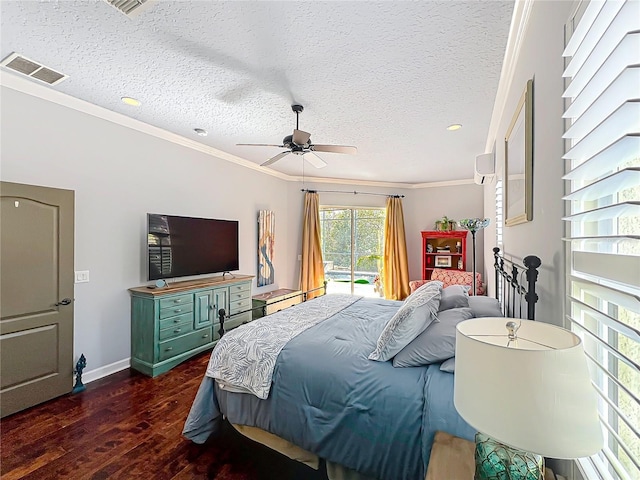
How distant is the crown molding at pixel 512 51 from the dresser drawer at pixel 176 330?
389 cm

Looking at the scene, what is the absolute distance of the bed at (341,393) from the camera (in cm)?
148

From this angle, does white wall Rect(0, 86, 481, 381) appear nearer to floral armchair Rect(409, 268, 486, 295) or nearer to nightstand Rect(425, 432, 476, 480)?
nightstand Rect(425, 432, 476, 480)

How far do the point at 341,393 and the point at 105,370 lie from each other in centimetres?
287

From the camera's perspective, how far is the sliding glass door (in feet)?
21.2

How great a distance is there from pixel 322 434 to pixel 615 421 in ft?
4.39

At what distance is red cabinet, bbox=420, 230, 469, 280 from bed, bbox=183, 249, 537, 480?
3.71m

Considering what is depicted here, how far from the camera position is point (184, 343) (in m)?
3.53

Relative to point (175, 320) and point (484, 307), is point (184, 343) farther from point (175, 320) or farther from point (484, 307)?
point (484, 307)

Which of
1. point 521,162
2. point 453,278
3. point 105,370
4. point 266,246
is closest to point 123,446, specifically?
point 105,370

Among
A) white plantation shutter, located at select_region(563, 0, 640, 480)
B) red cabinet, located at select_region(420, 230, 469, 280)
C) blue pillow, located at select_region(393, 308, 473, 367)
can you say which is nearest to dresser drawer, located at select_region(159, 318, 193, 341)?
blue pillow, located at select_region(393, 308, 473, 367)

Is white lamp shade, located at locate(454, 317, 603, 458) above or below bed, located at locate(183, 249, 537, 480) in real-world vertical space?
above

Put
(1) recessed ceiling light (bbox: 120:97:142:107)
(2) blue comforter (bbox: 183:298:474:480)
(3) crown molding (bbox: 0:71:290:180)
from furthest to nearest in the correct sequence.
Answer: (1) recessed ceiling light (bbox: 120:97:142:107) < (3) crown molding (bbox: 0:71:290:180) < (2) blue comforter (bbox: 183:298:474:480)

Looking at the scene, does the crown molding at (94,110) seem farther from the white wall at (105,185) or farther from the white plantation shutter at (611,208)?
the white plantation shutter at (611,208)

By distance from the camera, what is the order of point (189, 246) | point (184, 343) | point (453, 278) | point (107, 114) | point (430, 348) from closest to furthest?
1. point (430, 348)
2. point (107, 114)
3. point (184, 343)
4. point (189, 246)
5. point (453, 278)
